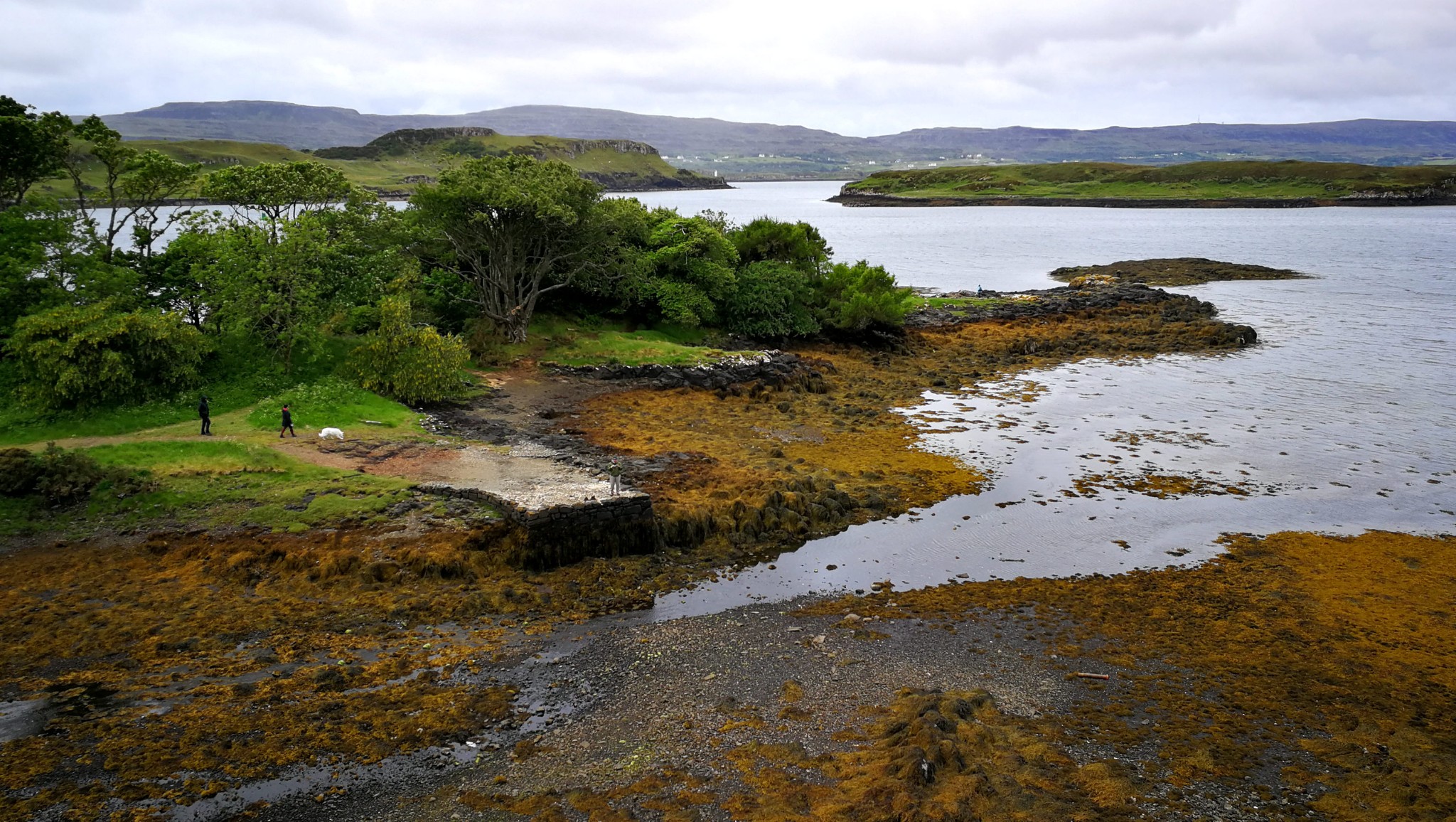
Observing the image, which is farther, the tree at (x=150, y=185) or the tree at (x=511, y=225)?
the tree at (x=511, y=225)

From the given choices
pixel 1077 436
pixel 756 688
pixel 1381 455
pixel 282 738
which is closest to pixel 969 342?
pixel 1077 436

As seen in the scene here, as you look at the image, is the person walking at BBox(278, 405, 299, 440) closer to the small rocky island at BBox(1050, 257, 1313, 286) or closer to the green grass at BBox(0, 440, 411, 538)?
the green grass at BBox(0, 440, 411, 538)

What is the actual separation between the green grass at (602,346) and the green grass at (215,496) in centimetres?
1652

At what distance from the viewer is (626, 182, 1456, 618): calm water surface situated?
23.6 metres

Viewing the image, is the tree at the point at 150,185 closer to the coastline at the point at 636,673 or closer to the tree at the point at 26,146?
the tree at the point at 26,146

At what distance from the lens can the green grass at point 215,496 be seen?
880 inches

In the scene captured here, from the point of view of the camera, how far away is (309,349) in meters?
34.5

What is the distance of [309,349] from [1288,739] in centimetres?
3416

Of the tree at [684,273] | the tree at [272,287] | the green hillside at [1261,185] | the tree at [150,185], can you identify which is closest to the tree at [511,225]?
the tree at [684,273]

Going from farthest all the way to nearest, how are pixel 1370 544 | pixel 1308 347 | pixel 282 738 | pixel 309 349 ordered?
pixel 1308 347, pixel 309 349, pixel 1370 544, pixel 282 738

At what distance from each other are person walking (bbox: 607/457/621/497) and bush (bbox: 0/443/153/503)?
12.8m

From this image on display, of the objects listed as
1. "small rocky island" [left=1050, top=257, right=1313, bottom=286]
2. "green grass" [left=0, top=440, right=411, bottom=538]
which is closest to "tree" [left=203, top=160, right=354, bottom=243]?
"green grass" [left=0, top=440, right=411, bottom=538]

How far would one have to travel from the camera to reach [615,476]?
24109 millimetres

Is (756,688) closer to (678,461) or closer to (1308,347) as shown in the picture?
(678,461)
